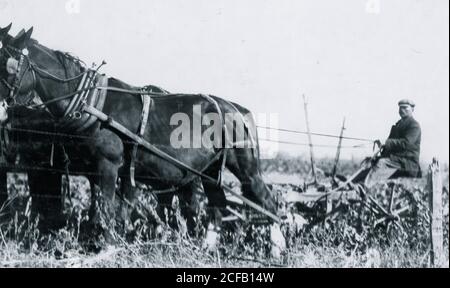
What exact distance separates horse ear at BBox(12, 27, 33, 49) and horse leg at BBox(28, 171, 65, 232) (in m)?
1.33

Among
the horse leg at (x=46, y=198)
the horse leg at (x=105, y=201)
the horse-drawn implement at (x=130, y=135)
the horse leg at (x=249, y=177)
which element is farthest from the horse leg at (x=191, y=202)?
the horse leg at (x=46, y=198)

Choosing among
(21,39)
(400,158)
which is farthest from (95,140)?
(400,158)

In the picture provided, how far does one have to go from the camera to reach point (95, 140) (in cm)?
546

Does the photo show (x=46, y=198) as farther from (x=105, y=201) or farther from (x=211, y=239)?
(x=211, y=239)

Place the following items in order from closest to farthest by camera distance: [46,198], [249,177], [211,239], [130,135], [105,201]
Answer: [105,201] < [130,135] < [46,198] < [211,239] < [249,177]

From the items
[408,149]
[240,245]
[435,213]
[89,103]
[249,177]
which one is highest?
[89,103]

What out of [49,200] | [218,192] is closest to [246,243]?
[218,192]

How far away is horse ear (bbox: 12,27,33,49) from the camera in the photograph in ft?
17.1

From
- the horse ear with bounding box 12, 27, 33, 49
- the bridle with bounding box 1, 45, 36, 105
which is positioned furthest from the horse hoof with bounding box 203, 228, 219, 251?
the horse ear with bounding box 12, 27, 33, 49

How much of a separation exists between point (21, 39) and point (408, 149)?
4.39 metres

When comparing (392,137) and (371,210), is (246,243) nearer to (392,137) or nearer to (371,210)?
(371,210)

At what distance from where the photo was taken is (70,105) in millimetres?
5402

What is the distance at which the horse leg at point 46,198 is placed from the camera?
5.89 m

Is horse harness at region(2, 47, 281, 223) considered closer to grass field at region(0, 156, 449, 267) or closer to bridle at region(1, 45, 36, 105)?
bridle at region(1, 45, 36, 105)
